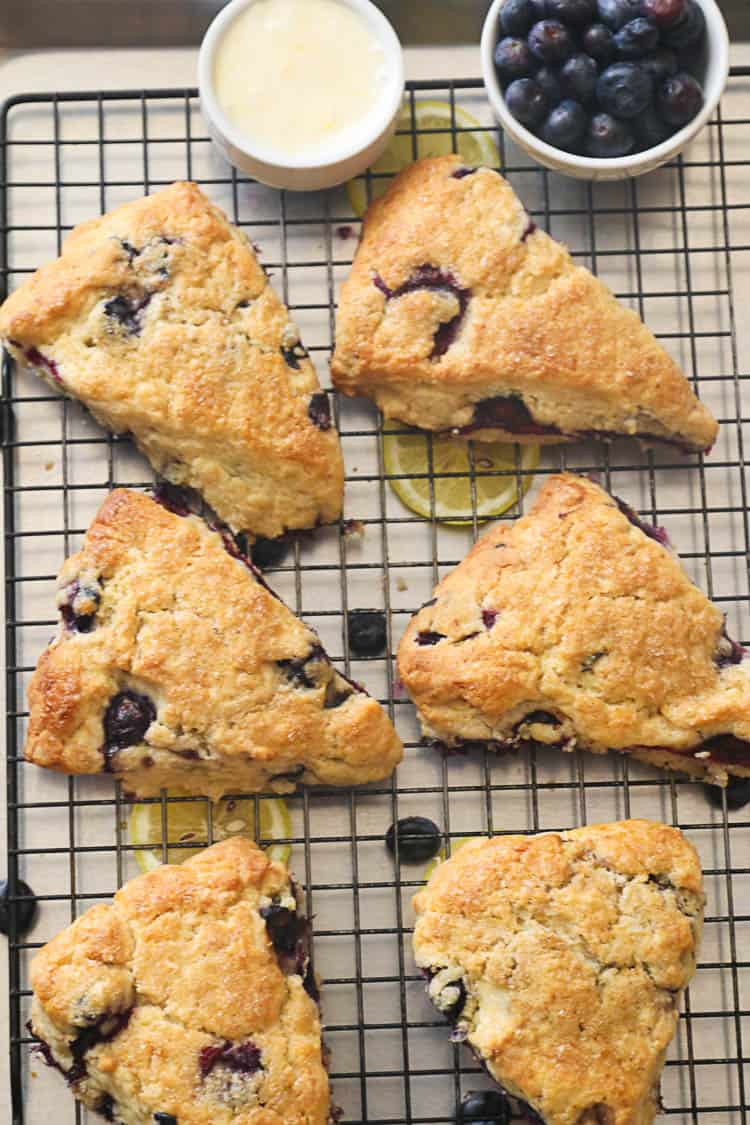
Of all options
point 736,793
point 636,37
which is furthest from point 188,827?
point 636,37

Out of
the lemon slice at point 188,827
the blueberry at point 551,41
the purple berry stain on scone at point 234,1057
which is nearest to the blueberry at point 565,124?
the blueberry at point 551,41

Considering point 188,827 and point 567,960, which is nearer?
point 567,960

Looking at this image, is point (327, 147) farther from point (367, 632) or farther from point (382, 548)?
point (367, 632)

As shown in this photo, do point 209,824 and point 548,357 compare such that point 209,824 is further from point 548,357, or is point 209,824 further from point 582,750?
point 548,357

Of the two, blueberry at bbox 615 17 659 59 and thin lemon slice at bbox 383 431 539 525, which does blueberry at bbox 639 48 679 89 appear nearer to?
blueberry at bbox 615 17 659 59

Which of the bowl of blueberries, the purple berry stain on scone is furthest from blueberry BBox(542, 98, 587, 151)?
the purple berry stain on scone

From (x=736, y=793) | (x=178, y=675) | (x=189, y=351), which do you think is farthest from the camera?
(x=736, y=793)

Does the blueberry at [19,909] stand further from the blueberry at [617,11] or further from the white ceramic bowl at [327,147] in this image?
the blueberry at [617,11]
